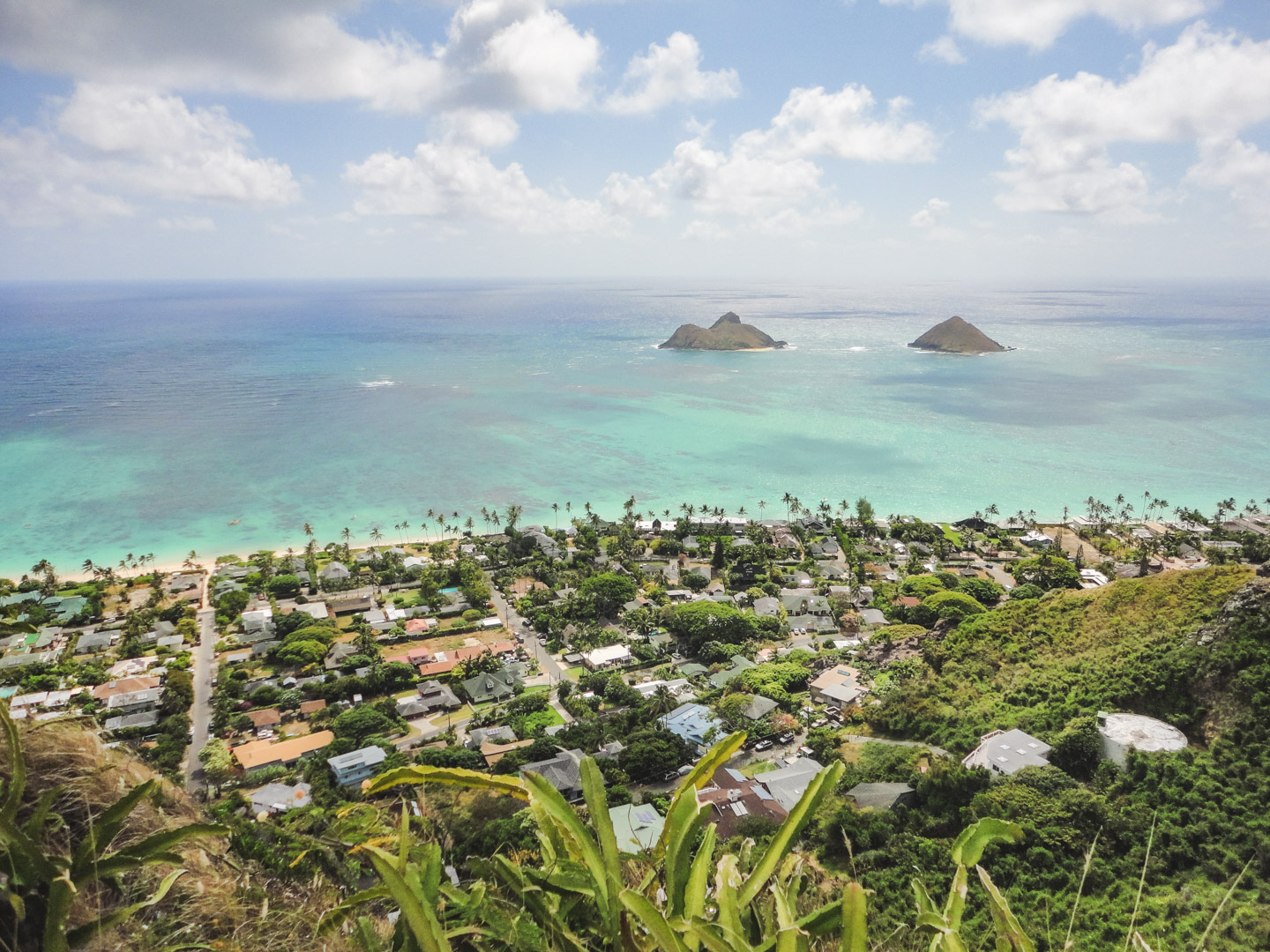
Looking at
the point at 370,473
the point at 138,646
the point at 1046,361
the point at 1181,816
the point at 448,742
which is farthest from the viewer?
the point at 1046,361

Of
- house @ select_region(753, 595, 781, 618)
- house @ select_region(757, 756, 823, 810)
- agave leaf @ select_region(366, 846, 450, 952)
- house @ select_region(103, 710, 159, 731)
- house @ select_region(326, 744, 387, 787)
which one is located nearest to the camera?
agave leaf @ select_region(366, 846, 450, 952)

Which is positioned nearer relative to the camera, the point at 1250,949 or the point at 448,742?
the point at 1250,949

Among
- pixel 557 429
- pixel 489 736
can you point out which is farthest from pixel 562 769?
pixel 557 429

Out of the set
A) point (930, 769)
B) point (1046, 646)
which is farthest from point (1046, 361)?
point (930, 769)

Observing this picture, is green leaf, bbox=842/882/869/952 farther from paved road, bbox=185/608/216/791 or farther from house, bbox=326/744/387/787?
paved road, bbox=185/608/216/791

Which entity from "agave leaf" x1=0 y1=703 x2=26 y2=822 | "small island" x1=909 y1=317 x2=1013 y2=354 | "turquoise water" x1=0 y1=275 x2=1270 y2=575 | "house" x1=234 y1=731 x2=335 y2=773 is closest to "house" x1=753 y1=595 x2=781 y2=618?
"turquoise water" x1=0 y1=275 x2=1270 y2=575

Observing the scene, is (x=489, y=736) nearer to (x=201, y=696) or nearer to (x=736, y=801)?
(x=736, y=801)

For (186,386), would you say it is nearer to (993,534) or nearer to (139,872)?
(993,534)
